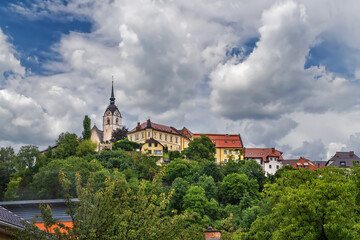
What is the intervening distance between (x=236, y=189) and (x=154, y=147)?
33036 millimetres

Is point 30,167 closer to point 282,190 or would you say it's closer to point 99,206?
point 282,190

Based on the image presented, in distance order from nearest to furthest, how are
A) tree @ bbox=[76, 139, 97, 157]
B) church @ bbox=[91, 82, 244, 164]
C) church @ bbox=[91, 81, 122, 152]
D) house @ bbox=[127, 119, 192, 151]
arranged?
tree @ bbox=[76, 139, 97, 157] < church @ bbox=[91, 82, 244, 164] < house @ bbox=[127, 119, 192, 151] < church @ bbox=[91, 81, 122, 152]

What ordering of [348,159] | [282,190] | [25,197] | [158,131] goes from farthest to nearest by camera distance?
[158,131] < [348,159] < [25,197] < [282,190]

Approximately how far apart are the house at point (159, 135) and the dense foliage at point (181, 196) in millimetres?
8892

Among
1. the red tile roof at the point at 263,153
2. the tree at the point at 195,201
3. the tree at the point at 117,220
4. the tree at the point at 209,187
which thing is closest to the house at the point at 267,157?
the red tile roof at the point at 263,153

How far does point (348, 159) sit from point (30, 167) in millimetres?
71382

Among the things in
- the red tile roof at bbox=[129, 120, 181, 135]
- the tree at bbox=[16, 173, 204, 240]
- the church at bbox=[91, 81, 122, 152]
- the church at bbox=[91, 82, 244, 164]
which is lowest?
the tree at bbox=[16, 173, 204, 240]

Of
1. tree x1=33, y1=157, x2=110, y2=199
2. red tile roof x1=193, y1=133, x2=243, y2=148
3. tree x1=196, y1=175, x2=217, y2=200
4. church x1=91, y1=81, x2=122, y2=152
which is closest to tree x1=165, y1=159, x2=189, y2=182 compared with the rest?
tree x1=196, y1=175, x2=217, y2=200

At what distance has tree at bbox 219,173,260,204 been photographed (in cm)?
6109

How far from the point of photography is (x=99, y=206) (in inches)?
378

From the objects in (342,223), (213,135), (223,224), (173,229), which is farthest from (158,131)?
(173,229)

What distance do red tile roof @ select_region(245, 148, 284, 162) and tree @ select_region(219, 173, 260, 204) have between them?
30114 mm

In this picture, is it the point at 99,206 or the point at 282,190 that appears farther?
the point at 282,190

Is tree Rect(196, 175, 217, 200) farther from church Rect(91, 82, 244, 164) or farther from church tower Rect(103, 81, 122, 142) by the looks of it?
church tower Rect(103, 81, 122, 142)
